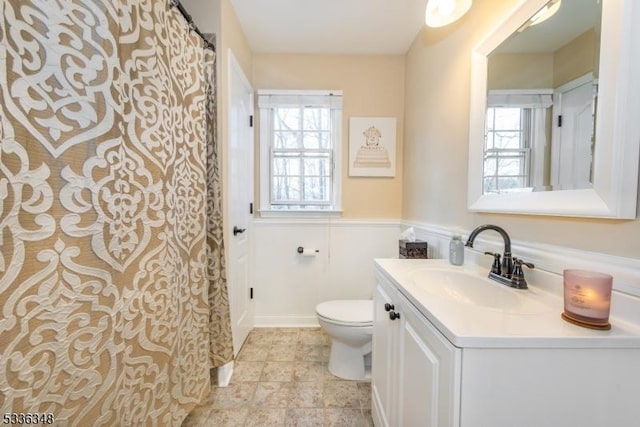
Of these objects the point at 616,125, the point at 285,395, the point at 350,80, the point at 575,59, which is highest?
the point at 350,80

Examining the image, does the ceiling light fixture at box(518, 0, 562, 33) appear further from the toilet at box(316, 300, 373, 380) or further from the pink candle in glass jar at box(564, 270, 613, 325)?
the toilet at box(316, 300, 373, 380)

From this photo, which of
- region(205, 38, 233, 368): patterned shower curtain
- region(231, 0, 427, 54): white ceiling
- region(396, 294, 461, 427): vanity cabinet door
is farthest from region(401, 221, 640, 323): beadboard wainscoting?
region(231, 0, 427, 54): white ceiling

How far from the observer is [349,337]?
63.9 inches

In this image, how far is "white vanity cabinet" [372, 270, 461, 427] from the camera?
601 mm

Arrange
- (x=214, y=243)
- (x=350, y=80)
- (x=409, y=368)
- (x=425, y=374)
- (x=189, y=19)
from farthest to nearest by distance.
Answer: (x=350, y=80) < (x=214, y=243) < (x=189, y=19) < (x=409, y=368) < (x=425, y=374)

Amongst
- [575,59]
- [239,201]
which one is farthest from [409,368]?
[239,201]

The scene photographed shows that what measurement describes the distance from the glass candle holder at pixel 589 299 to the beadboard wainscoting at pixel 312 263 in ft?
5.58

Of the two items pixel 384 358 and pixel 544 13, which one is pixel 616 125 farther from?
pixel 384 358

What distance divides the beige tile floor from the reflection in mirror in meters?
1.37

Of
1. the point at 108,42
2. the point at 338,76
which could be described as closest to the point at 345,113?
the point at 338,76

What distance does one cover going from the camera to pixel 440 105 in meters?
1.65

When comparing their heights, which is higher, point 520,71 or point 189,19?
point 189,19

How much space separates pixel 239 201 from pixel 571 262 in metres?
1.77

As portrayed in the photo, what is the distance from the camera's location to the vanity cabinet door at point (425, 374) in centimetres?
58
